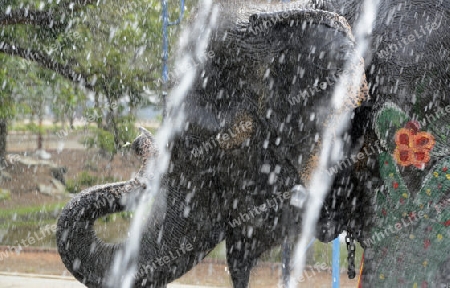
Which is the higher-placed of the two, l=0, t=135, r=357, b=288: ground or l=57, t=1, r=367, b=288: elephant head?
l=57, t=1, r=367, b=288: elephant head

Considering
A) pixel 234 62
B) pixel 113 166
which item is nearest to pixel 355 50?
pixel 234 62

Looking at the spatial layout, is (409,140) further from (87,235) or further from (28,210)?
(28,210)

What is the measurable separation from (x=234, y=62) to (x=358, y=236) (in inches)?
20.7

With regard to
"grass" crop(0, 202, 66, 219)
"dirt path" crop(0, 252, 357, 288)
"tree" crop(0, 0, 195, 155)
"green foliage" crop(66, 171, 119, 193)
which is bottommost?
"grass" crop(0, 202, 66, 219)

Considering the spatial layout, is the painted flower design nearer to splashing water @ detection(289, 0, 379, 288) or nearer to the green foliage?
splashing water @ detection(289, 0, 379, 288)

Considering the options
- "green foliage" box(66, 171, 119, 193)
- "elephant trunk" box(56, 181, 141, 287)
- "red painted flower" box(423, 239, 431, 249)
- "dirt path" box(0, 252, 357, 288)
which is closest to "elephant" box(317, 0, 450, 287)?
"red painted flower" box(423, 239, 431, 249)

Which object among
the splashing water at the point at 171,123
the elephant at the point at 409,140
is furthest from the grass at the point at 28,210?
the elephant at the point at 409,140

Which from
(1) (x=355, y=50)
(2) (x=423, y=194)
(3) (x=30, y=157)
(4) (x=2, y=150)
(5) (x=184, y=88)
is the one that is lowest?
(3) (x=30, y=157)

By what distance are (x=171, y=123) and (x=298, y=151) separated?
315mm

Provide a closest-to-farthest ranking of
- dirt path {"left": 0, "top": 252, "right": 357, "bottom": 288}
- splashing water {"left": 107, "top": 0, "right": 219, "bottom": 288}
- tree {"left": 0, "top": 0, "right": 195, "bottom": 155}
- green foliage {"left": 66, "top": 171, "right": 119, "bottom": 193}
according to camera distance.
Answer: splashing water {"left": 107, "top": 0, "right": 219, "bottom": 288}, tree {"left": 0, "top": 0, "right": 195, "bottom": 155}, dirt path {"left": 0, "top": 252, "right": 357, "bottom": 288}, green foliage {"left": 66, "top": 171, "right": 119, "bottom": 193}

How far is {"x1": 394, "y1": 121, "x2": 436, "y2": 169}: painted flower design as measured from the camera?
142cm

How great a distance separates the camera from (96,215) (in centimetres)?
149

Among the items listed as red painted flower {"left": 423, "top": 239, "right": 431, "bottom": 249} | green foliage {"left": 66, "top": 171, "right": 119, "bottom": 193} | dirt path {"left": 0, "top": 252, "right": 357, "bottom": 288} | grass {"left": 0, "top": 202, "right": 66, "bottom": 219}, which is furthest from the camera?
grass {"left": 0, "top": 202, "right": 66, "bottom": 219}

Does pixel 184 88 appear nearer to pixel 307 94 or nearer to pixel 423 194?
pixel 307 94
